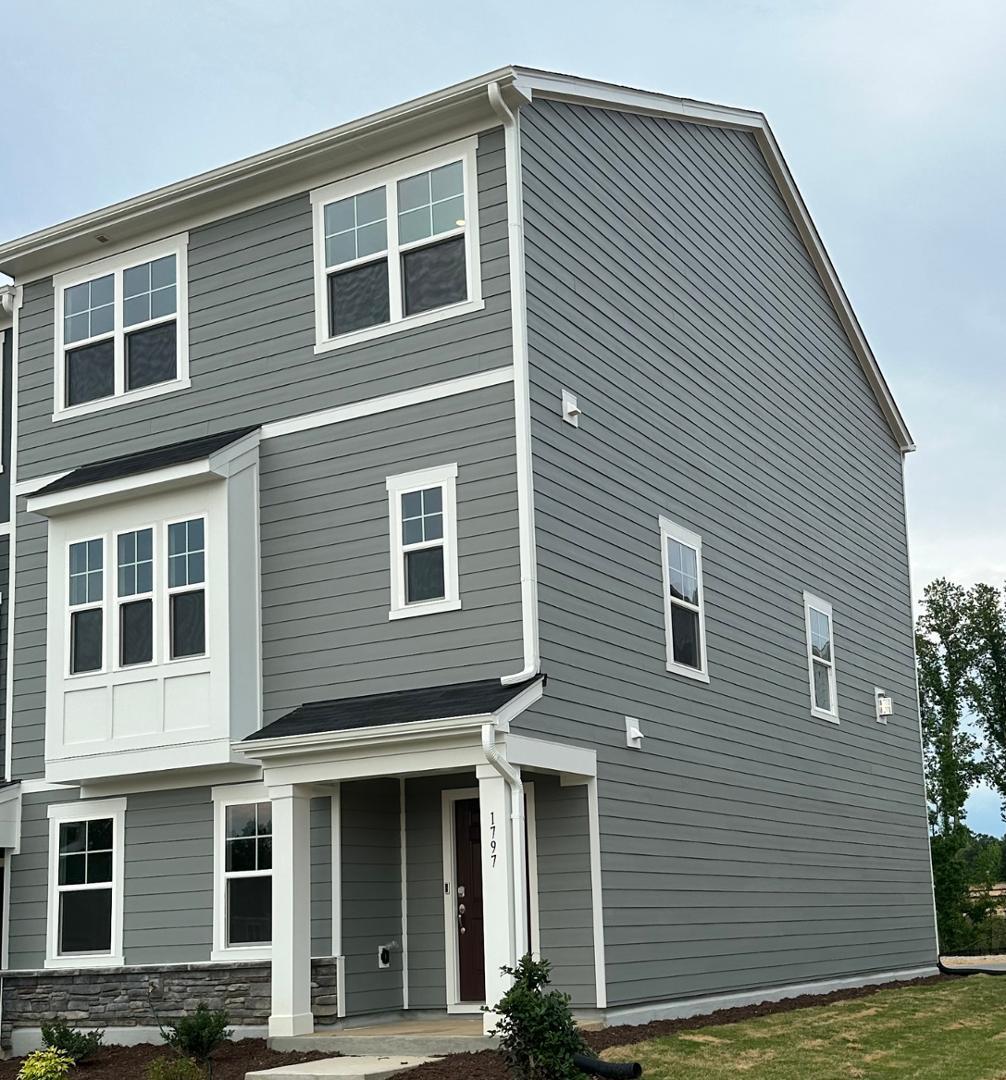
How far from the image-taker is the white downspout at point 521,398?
13.3 m

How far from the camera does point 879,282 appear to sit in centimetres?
4709

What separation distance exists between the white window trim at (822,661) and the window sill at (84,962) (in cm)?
940

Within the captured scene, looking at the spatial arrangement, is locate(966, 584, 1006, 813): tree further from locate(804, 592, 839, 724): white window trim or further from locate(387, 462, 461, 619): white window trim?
locate(387, 462, 461, 619): white window trim

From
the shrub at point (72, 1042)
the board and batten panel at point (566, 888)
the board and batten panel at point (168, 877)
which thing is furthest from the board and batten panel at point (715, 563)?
the shrub at point (72, 1042)

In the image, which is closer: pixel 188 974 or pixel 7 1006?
pixel 188 974

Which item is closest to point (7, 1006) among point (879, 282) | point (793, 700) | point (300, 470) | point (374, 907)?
point (374, 907)

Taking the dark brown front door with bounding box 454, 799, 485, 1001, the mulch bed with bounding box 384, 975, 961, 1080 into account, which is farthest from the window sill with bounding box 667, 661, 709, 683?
the mulch bed with bounding box 384, 975, 961, 1080

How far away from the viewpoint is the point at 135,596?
51.1 feet

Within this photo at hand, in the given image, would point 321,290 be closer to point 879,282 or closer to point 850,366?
point 850,366

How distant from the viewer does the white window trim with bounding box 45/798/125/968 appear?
15558mm

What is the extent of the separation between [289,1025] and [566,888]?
9.01ft

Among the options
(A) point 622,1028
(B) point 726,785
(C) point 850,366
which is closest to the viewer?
(A) point 622,1028

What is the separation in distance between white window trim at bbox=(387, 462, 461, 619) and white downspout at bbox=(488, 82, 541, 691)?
2.49 ft

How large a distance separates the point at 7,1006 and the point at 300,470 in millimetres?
6648
